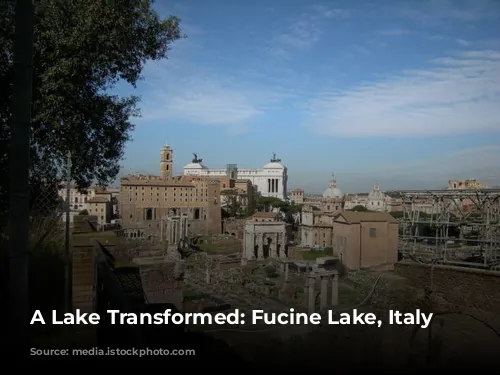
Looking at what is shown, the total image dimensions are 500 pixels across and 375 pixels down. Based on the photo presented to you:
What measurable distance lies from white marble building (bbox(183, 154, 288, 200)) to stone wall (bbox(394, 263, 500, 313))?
7776 centimetres

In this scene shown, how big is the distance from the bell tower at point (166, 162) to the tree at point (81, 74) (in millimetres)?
51590

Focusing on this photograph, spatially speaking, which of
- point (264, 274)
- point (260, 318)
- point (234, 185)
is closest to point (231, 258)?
point (264, 274)

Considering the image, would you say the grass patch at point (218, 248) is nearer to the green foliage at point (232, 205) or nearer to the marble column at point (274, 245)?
the marble column at point (274, 245)

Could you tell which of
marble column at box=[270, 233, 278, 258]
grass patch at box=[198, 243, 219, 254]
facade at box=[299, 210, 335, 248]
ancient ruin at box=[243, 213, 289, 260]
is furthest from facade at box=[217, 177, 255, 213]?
marble column at box=[270, 233, 278, 258]

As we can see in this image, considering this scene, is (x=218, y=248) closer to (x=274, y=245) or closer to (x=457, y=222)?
(x=274, y=245)

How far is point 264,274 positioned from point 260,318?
16.0 m

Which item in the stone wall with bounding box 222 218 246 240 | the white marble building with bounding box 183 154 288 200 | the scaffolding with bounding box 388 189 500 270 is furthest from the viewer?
the white marble building with bounding box 183 154 288 200

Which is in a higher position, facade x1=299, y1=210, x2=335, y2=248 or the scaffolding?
the scaffolding

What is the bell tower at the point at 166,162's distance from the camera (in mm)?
56562

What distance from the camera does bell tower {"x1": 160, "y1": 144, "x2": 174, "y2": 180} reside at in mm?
56562

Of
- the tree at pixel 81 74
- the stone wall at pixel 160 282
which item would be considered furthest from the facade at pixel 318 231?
the tree at pixel 81 74

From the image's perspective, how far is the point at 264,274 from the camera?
26.6m

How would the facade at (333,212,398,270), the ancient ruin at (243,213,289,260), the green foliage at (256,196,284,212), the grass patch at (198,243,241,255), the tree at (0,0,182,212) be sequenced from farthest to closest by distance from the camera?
the green foliage at (256,196,284,212), the grass patch at (198,243,241,255), the ancient ruin at (243,213,289,260), the facade at (333,212,398,270), the tree at (0,0,182,212)

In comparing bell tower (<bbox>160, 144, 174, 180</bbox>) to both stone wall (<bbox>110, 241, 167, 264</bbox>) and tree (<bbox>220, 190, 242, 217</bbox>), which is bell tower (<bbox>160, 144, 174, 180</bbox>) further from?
stone wall (<bbox>110, 241, 167, 264</bbox>)
